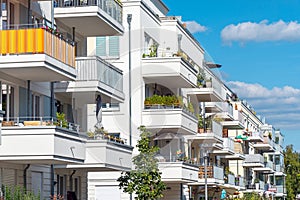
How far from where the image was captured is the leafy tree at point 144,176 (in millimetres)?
39406

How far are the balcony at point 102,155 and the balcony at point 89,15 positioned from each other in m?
4.41

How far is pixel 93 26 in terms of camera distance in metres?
33.8

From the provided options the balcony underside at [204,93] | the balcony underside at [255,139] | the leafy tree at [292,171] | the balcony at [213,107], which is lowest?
the leafy tree at [292,171]

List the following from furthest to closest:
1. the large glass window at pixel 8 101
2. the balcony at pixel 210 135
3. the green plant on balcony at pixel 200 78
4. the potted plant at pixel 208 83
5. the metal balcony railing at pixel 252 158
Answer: the metal balcony railing at pixel 252 158 → the potted plant at pixel 208 83 → the green plant on balcony at pixel 200 78 → the balcony at pixel 210 135 → the large glass window at pixel 8 101

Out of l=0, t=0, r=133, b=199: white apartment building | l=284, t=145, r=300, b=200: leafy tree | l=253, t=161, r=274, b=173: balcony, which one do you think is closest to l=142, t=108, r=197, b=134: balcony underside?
l=0, t=0, r=133, b=199: white apartment building

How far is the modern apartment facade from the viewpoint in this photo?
2642cm

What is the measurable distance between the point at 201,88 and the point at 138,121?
12.8m

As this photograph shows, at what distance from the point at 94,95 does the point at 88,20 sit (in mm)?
2992

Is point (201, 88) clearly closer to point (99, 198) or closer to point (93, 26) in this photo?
point (99, 198)

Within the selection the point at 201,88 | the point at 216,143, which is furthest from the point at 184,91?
the point at 216,143

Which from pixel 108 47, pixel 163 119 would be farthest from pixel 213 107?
pixel 108 47

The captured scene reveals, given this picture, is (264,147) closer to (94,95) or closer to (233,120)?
(233,120)

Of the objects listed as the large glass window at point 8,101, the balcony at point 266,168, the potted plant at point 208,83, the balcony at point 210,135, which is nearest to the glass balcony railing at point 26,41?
the large glass window at point 8,101

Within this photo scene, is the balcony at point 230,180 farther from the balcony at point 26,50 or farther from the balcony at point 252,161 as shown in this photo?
the balcony at point 26,50
